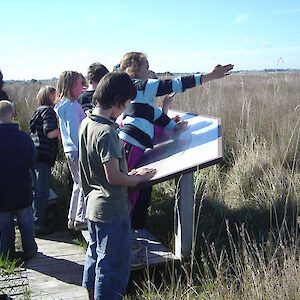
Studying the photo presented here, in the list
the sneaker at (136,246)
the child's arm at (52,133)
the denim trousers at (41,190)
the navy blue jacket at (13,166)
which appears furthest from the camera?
the denim trousers at (41,190)

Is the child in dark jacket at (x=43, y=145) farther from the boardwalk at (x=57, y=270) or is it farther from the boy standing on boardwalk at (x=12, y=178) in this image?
A: the boy standing on boardwalk at (x=12, y=178)

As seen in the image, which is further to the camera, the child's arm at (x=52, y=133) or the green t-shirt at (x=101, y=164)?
the child's arm at (x=52, y=133)

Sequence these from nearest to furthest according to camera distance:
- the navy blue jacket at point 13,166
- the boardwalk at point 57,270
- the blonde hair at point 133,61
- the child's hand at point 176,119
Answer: the boardwalk at point 57,270, the blonde hair at point 133,61, the navy blue jacket at point 13,166, the child's hand at point 176,119

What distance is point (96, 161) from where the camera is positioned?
7.27 feet

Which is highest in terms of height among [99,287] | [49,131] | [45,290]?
[49,131]

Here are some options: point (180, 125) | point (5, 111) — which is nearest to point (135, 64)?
point (180, 125)

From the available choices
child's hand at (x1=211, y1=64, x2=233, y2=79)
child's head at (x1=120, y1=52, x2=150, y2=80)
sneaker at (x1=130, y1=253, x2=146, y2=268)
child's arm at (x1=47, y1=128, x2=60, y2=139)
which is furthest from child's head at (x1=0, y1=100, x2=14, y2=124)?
child's hand at (x1=211, y1=64, x2=233, y2=79)

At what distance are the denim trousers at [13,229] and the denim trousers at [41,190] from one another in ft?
2.14

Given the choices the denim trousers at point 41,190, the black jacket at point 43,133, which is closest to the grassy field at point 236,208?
the denim trousers at point 41,190

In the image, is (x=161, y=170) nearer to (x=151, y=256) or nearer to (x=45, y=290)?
(x=151, y=256)

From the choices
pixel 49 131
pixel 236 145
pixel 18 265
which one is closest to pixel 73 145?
pixel 49 131

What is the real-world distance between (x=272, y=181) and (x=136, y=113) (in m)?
1.93

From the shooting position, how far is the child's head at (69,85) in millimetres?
3580

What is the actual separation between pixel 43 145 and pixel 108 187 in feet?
6.55
